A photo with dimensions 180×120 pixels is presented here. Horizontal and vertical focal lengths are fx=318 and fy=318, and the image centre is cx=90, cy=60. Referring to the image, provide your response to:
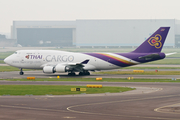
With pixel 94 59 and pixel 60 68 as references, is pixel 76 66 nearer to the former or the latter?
pixel 60 68

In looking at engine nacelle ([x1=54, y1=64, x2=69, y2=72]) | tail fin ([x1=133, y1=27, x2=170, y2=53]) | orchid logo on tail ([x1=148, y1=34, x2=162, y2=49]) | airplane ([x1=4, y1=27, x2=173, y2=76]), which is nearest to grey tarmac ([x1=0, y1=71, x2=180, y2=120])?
engine nacelle ([x1=54, y1=64, x2=69, y2=72])

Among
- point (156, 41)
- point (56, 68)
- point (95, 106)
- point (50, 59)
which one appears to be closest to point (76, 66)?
point (56, 68)

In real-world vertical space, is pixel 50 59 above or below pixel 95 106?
above

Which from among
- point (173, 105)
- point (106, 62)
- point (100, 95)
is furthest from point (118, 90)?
point (106, 62)

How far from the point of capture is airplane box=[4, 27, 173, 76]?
5784 centimetres

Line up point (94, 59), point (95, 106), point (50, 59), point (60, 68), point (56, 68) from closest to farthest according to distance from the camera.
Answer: point (95, 106), point (60, 68), point (56, 68), point (94, 59), point (50, 59)

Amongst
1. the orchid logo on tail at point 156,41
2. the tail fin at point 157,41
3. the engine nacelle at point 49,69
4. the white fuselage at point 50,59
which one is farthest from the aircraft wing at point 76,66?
the orchid logo on tail at point 156,41

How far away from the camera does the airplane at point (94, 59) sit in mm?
57844

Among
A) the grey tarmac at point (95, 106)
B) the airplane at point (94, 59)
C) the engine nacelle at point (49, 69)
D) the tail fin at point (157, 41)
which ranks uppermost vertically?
the tail fin at point (157, 41)

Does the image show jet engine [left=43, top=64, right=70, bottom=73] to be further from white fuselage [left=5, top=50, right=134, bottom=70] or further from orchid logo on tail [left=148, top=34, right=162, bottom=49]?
orchid logo on tail [left=148, top=34, right=162, bottom=49]

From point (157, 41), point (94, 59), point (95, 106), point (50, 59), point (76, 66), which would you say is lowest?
point (95, 106)

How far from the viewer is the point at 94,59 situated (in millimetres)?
59719

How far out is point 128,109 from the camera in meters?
24.9

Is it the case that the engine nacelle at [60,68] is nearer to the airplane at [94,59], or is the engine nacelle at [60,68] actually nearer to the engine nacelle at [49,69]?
the airplane at [94,59]
